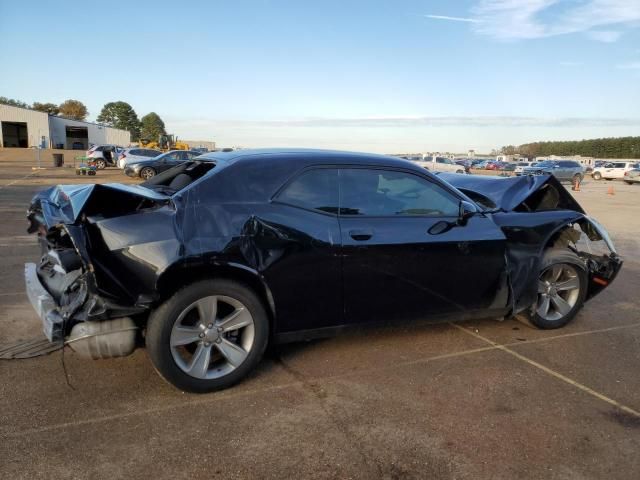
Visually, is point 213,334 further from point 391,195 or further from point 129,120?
point 129,120

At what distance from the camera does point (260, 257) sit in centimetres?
331

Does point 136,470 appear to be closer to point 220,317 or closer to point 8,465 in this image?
point 8,465

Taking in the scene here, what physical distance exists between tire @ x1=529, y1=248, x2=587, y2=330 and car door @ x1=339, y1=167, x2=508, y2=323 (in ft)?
2.10

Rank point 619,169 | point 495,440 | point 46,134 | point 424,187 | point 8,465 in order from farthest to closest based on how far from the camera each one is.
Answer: point 46,134 → point 619,169 → point 424,187 → point 495,440 → point 8,465

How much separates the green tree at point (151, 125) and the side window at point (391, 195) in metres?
131

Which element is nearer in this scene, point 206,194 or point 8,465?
point 8,465

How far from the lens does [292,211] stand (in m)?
3.44

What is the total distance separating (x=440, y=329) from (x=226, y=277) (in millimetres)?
2252

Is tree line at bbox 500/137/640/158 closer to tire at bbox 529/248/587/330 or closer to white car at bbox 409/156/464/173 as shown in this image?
white car at bbox 409/156/464/173

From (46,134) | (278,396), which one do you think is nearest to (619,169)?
(278,396)

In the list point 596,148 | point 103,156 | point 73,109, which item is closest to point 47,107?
point 73,109

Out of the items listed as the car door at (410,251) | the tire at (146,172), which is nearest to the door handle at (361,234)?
the car door at (410,251)

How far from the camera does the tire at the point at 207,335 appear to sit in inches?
122

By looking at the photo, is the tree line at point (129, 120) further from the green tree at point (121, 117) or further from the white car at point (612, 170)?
the white car at point (612, 170)
